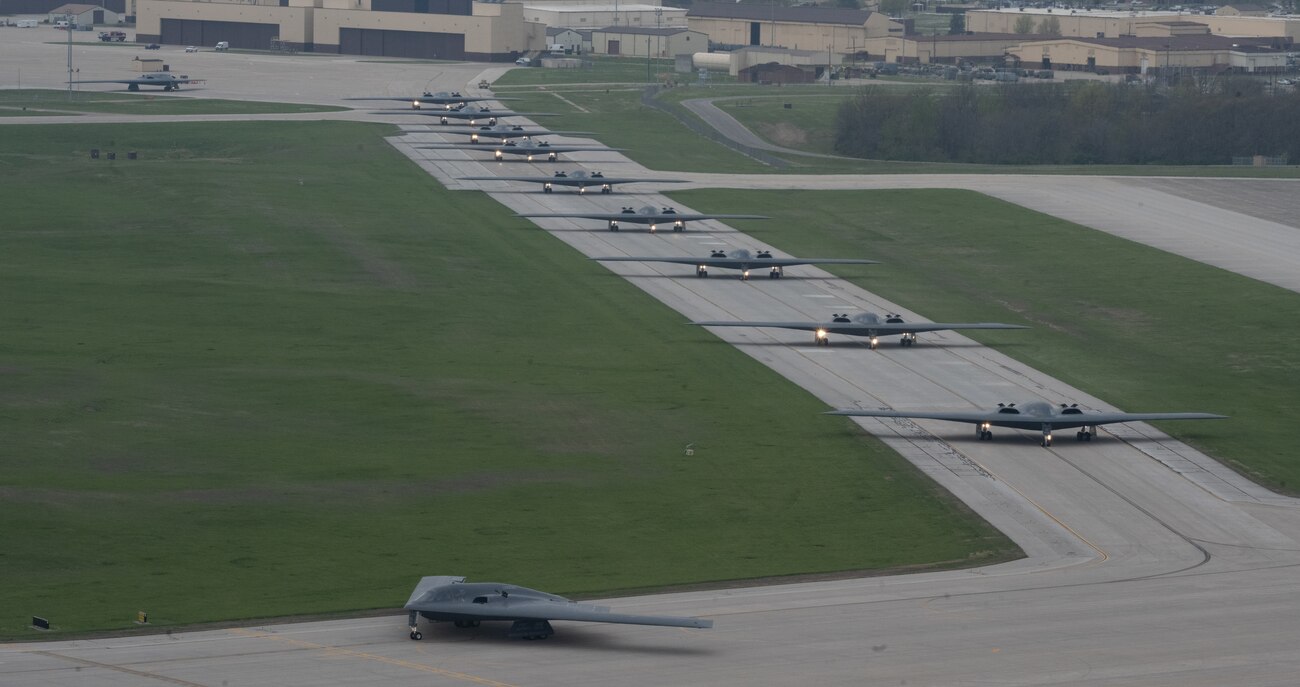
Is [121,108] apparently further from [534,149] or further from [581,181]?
[581,181]

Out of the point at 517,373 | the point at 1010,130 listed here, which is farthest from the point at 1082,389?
the point at 1010,130

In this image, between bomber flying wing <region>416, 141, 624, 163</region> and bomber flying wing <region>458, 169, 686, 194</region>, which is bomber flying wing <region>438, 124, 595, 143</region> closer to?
bomber flying wing <region>416, 141, 624, 163</region>

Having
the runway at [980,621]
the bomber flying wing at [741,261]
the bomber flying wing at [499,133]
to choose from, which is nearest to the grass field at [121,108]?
the bomber flying wing at [499,133]

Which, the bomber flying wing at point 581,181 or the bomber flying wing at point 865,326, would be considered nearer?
→ the bomber flying wing at point 865,326

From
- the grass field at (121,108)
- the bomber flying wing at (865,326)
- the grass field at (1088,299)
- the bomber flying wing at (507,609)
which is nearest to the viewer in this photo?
the bomber flying wing at (507,609)

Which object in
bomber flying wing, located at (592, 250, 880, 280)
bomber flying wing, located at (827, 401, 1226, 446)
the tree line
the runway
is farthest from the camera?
the tree line

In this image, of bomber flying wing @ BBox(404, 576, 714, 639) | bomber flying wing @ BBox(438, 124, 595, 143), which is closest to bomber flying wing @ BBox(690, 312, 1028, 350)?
bomber flying wing @ BBox(404, 576, 714, 639)

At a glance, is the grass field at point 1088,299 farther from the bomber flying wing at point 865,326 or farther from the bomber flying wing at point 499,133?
the bomber flying wing at point 499,133
